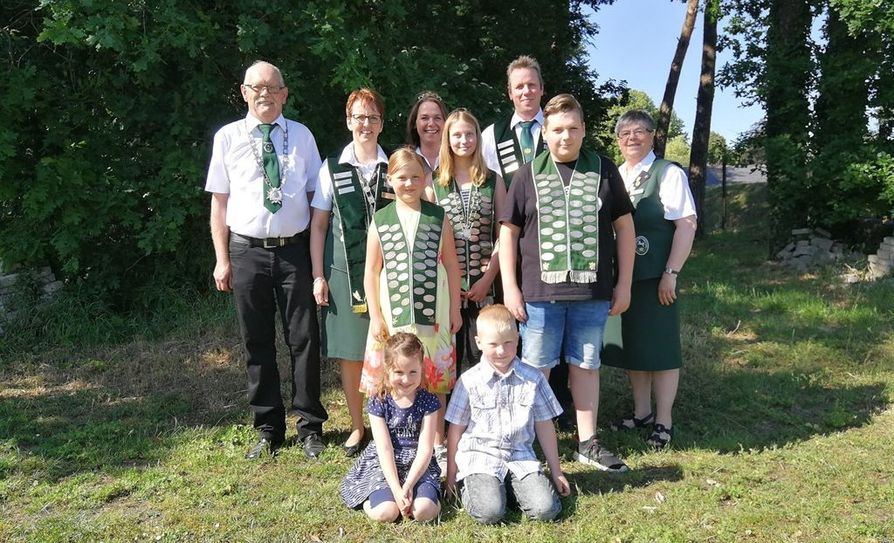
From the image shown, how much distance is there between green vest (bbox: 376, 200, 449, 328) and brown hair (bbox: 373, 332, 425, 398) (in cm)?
15

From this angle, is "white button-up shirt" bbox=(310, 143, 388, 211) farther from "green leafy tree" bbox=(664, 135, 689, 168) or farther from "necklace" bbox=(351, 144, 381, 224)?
"green leafy tree" bbox=(664, 135, 689, 168)

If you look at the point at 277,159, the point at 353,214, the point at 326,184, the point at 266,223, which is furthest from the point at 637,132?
the point at 266,223

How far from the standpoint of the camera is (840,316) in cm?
741

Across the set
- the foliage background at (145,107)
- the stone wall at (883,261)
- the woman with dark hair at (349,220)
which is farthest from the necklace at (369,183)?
the stone wall at (883,261)

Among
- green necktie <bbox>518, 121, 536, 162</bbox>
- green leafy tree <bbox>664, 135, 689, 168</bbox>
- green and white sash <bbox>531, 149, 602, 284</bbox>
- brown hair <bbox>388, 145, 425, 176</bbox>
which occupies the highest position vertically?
green leafy tree <bbox>664, 135, 689, 168</bbox>

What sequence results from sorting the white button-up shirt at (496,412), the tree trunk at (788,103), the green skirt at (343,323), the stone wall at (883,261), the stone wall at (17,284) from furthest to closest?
the tree trunk at (788,103) < the stone wall at (883,261) < the stone wall at (17,284) < the green skirt at (343,323) < the white button-up shirt at (496,412)

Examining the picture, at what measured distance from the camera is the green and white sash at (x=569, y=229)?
11.8 ft

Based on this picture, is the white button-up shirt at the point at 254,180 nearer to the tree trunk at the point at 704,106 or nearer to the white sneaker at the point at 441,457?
the white sneaker at the point at 441,457

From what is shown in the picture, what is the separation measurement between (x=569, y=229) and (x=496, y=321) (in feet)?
2.05

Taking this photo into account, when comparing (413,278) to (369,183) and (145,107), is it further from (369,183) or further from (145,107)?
(145,107)

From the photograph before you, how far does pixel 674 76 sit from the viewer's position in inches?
614

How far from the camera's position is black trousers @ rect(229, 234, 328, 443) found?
154 inches

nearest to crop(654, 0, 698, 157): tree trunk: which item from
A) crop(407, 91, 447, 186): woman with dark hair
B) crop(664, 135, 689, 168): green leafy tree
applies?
→ crop(407, 91, 447, 186): woman with dark hair

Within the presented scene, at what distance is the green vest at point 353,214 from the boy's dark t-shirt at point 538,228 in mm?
696
